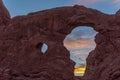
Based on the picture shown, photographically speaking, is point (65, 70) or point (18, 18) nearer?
point (65, 70)

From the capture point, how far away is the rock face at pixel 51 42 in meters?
38.2

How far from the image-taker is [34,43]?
1545 inches

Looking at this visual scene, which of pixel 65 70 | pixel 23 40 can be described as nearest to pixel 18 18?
pixel 23 40

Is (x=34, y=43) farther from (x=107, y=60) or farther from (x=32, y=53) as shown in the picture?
(x=107, y=60)

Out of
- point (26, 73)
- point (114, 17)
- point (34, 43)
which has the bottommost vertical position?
point (26, 73)

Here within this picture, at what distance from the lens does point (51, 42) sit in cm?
3925

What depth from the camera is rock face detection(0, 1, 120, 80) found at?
125ft

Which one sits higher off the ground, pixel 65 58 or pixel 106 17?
pixel 106 17

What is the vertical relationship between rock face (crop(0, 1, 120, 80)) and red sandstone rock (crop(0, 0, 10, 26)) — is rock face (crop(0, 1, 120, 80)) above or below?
below

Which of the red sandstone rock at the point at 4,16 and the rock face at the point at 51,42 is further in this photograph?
the red sandstone rock at the point at 4,16

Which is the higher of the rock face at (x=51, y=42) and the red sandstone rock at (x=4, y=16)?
the red sandstone rock at (x=4, y=16)

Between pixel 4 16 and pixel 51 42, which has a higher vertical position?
pixel 4 16

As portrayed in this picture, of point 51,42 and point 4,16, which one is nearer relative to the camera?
point 51,42

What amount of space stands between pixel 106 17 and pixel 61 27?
208 inches
